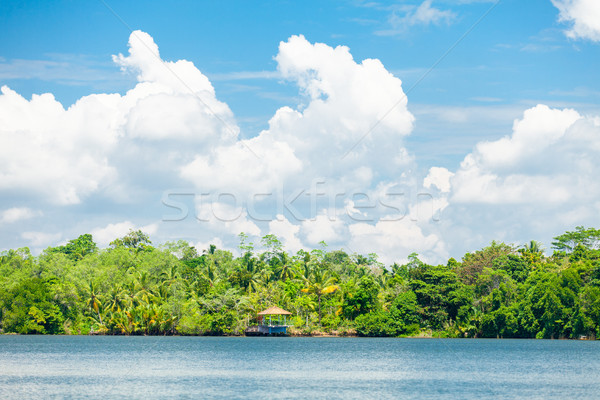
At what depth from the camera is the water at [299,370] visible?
37.3 metres

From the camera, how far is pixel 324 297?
3652 inches

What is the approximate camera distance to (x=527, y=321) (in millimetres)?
79875

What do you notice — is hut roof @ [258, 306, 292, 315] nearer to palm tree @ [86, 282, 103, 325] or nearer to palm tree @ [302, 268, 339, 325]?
palm tree @ [302, 268, 339, 325]

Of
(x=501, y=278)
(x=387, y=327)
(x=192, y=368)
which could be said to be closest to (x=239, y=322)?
(x=387, y=327)

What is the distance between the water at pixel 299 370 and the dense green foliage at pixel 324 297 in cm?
660

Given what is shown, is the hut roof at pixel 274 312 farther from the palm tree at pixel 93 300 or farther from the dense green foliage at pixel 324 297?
the palm tree at pixel 93 300

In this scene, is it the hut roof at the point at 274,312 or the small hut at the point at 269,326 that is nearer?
the hut roof at the point at 274,312

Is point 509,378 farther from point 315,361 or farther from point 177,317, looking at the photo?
point 177,317

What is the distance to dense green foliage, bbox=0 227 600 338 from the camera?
78.7 metres

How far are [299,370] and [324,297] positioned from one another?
4448 centimetres

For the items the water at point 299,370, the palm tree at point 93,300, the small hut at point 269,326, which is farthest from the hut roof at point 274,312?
the palm tree at point 93,300

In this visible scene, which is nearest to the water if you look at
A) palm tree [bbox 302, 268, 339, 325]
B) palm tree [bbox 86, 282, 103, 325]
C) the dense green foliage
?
the dense green foliage

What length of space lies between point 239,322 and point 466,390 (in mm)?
54406

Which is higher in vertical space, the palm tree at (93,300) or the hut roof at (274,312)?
the palm tree at (93,300)
